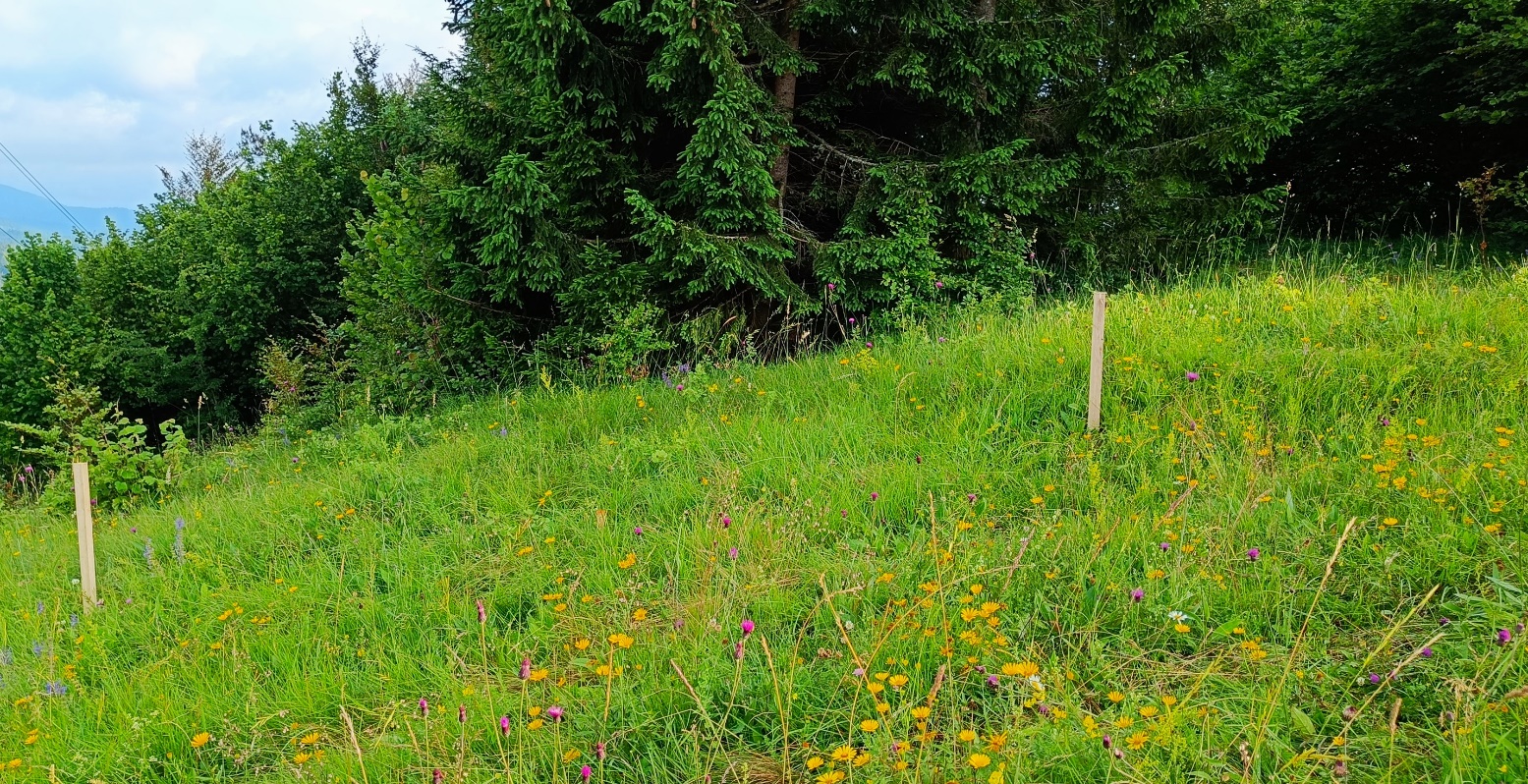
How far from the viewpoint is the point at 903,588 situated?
2.41 metres

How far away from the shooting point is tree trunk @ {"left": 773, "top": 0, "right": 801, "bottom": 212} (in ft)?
21.6

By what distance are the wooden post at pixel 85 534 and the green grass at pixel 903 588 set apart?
5.5 inches

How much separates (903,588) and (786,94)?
5496 millimetres

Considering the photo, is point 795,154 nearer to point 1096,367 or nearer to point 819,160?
point 819,160

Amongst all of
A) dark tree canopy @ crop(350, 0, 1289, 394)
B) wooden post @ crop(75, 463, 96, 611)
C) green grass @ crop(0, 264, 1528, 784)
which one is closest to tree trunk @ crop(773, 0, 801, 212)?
dark tree canopy @ crop(350, 0, 1289, 394)

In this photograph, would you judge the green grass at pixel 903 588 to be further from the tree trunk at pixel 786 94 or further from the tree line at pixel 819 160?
the tree trunk at pixel 786 94

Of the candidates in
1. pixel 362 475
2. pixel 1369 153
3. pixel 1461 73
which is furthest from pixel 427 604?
pixel 1369 153

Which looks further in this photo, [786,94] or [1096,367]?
[786,94]

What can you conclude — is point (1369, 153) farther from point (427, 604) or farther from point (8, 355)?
point (8, 355)

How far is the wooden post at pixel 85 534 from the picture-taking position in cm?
316

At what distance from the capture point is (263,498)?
4270 mm

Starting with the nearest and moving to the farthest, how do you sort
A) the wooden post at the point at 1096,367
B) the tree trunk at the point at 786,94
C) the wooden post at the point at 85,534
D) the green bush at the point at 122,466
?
1. the wooden post at the point at 85,534
2. the wooden post at the point at 1096,367
3. the green bush at the point at 122,466
4. the tree trunk at the point at 786,94

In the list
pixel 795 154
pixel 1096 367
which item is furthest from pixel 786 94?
pixel 1096 367

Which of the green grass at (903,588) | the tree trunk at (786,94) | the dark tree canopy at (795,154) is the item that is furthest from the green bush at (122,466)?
the tree trunk at (786,94)
